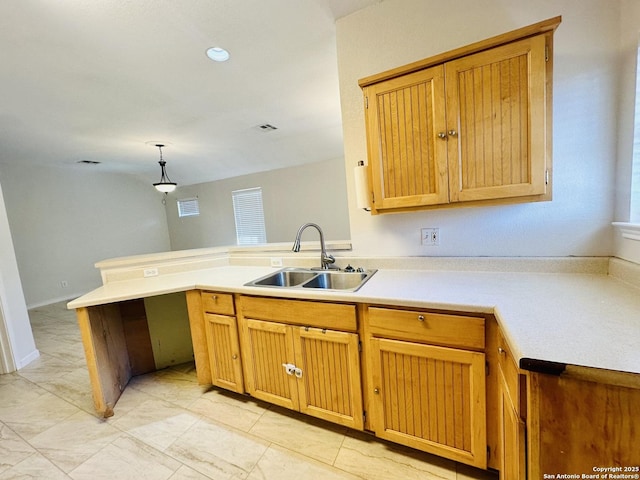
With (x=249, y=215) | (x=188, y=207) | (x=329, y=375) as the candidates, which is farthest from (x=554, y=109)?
(x=188, y=207)

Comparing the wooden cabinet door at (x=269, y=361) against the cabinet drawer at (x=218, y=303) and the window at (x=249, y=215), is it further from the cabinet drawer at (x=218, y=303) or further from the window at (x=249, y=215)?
the window at (x=249, y=215)

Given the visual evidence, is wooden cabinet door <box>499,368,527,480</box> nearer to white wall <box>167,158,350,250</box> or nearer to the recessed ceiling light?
the recessed ceiling light

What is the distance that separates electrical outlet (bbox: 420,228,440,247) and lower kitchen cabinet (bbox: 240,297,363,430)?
A: 0.71 metres

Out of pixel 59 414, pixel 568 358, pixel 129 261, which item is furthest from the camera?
pixel 129 261

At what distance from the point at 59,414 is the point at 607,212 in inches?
143

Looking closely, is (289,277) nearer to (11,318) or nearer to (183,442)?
(183,442)

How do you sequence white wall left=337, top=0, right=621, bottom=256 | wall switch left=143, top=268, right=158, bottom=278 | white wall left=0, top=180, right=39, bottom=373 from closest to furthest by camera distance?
white wall left=337, top=0, right=621, bottom=256
wall switch left=143, top=268, right=158, bottom=278
white wall left=0, top=180, right=39, bottom=373

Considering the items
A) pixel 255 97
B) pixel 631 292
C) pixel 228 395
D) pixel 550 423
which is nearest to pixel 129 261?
pixel 228 395

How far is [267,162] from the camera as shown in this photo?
535cm

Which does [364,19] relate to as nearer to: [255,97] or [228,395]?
[255,97]

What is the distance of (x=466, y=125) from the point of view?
4.14 feet

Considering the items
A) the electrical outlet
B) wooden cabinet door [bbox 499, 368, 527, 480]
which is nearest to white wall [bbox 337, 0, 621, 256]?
the electrical outlet

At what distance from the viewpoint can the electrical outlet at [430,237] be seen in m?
1.63

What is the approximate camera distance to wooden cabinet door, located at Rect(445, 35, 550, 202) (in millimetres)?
1133
